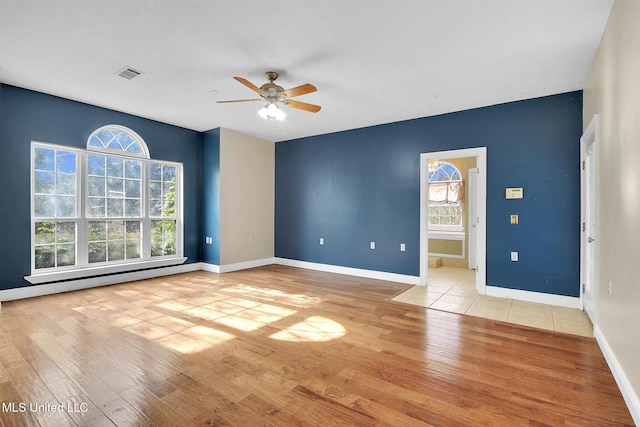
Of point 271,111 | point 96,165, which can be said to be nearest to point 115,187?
point 96,165

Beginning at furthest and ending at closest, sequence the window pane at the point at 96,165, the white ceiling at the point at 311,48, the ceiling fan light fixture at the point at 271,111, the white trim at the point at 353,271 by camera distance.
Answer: the white trim at the point at 353,271 < the window pane at the point at 96,165 < the ceiling fan light fixture at the point at 271,111 < the white ceiling at the point at 311,48

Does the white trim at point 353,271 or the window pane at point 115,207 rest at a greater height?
the window pane at point 115,207

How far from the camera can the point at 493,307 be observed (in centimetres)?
376

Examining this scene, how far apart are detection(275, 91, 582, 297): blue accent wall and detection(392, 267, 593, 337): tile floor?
1.10 feet

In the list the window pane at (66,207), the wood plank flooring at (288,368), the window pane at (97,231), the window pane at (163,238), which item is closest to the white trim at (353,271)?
the wood plank flooring at (288,368)

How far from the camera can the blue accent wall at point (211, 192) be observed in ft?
19.0

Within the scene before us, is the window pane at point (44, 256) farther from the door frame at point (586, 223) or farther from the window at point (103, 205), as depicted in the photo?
the door frame at point (586, 223)

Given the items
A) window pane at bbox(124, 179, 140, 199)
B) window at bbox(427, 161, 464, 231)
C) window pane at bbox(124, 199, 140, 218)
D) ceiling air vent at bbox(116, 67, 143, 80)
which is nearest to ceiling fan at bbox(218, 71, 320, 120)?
ceiling air vent at bbox(116, 67, 143, 80)

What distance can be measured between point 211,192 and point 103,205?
1737 mm

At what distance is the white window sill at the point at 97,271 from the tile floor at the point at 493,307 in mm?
4081

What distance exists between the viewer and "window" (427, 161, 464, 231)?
661cm

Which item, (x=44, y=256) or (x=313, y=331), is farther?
(x=44, y=256)

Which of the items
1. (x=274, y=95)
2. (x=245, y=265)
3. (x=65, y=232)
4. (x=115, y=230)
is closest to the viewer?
(x=274, y=95)

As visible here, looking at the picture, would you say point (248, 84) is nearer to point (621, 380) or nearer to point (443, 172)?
point (621, 380)
